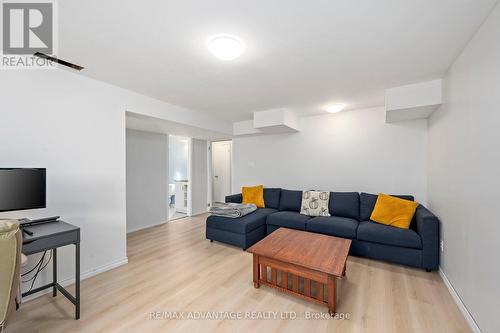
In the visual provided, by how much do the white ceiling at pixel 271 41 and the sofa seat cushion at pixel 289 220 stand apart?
6.39 ft

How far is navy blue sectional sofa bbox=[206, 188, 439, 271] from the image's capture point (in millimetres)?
2445

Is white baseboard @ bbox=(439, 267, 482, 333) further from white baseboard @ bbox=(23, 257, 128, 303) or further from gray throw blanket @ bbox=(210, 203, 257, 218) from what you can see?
white baseboard @ bbox=(23, 257, 128, 303)

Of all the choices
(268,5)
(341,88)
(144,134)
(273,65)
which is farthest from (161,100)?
(341,88)

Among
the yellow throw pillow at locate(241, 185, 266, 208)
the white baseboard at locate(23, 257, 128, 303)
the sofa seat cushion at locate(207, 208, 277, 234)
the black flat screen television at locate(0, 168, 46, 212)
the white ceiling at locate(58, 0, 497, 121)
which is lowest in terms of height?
the white baseboard at locate(23, 257, 128, 303)

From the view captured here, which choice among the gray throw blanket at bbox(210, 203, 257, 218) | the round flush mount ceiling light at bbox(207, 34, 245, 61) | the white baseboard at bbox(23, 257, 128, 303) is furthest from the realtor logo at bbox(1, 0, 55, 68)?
the gray throw blanket at bbox(210, 203, 257, 218)

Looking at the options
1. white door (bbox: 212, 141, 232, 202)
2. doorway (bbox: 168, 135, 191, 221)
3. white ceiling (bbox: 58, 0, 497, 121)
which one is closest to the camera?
white ceiling (bbox: 58, 0, 497, 121)

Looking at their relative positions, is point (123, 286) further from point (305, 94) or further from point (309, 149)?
point (309, 149)

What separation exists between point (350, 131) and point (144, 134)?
4.11 metres

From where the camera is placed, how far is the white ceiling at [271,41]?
1355mm

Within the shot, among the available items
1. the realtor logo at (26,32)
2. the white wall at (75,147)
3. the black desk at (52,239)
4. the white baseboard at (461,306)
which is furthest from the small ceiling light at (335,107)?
the black desk at (52,239)

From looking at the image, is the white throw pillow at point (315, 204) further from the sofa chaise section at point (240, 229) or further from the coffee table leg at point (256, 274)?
the coffee table leg at point (256, 274)

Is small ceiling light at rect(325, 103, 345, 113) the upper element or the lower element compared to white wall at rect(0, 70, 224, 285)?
upper

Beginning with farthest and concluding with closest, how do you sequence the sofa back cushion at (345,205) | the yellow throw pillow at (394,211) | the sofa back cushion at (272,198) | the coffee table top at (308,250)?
the sofa back cushion at (272,198), the sofa back cushion at (345,205), the yellow throw pillow at (394,211), the coffee table top at (308,250)

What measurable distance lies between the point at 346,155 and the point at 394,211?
1.28m
